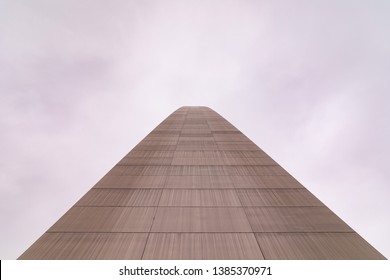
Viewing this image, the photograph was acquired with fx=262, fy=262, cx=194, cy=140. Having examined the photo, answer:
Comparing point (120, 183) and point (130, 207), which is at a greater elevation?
point (120, 183)

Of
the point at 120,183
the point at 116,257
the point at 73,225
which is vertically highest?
the point at 120,183

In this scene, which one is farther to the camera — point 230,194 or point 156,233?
point 230,194

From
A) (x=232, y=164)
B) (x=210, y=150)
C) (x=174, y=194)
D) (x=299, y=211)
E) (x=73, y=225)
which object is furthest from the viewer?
(x=210, y=150)

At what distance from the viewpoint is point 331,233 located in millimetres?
6312

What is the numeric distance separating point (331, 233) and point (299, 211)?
40.7 inches

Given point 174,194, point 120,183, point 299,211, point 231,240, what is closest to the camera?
point 231,240

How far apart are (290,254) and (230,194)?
2788 mm

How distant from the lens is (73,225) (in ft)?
21.4

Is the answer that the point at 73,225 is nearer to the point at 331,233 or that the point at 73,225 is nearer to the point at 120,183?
the point at 120,183
